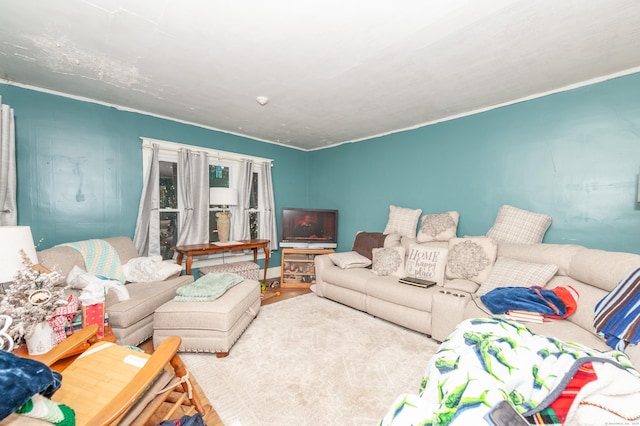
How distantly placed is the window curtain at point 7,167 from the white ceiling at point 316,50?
0.43 m

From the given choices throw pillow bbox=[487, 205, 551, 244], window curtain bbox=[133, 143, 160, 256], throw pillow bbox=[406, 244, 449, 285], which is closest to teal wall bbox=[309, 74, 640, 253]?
throw pillow bbox=[487, 205, 551, 244]

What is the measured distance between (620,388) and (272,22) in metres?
2.22

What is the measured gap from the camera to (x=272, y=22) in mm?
1632

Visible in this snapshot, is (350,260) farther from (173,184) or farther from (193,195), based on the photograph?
(173,184)

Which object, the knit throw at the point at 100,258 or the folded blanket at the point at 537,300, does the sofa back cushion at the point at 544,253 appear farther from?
the knit throw at the point at 100,258

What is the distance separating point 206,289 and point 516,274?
9.18ft

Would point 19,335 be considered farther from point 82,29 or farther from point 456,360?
point 456,360

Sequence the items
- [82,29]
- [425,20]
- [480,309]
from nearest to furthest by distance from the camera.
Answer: [425,20] < [82,29] < [480,309]

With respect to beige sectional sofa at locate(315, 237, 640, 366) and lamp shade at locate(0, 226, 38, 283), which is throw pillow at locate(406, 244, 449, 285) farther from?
lamp shade at locate(0, 226, 38, 283)

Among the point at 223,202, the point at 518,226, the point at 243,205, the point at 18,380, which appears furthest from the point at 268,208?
the point at 18,380

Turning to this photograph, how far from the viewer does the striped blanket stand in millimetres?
1390

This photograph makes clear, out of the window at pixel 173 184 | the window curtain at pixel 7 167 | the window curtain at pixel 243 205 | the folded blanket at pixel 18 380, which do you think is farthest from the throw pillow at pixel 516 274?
the window curtain at pixel 7 167

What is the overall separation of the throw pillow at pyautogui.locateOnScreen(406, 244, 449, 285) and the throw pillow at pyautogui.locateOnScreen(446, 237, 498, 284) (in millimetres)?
81

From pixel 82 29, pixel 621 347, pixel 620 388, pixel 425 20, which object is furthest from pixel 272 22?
pixel 621 347
